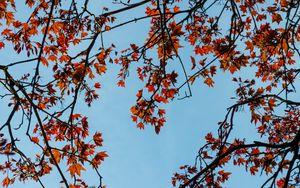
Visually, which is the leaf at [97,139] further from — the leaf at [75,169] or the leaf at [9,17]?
the leaf at [9,17]

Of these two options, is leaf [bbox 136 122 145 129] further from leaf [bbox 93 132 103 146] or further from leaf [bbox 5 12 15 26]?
leaf [bbox 5 12 15 26]

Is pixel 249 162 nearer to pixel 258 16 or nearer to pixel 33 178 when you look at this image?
pixel 258 16

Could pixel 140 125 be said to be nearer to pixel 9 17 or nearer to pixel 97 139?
pixel 97 139

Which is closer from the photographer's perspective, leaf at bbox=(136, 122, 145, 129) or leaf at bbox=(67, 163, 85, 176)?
leaf at bbox=(67, 163, 85, 176)

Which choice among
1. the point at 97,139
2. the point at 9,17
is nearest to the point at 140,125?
the point at 97,139

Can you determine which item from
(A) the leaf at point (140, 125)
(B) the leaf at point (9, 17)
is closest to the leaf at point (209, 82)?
(A) the leaf at point (140, 125)

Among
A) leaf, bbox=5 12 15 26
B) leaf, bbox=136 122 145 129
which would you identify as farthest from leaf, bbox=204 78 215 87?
leaf, bbox=5 12 15 26

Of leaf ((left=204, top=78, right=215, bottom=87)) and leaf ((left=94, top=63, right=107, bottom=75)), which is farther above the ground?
leaf ((left=204, top=78, right=215, bottom=87))

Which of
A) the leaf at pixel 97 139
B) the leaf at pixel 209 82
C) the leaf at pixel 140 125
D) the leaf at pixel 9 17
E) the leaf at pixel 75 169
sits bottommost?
the leaf at pixel 75 169

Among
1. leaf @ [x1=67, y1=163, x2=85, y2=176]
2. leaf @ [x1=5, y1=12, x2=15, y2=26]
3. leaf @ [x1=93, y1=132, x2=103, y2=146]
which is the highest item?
leaf @ [x1=5, y1=12, x2=15, y2=26]

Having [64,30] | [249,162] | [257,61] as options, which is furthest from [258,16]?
[64,30]

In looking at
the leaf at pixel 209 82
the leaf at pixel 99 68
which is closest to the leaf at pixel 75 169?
the leaf at pixel 99 68

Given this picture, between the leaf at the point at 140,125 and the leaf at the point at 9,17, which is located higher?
the leaf at the point at 9,17

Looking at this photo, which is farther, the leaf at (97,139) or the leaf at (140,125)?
the leaf at (140,125)
